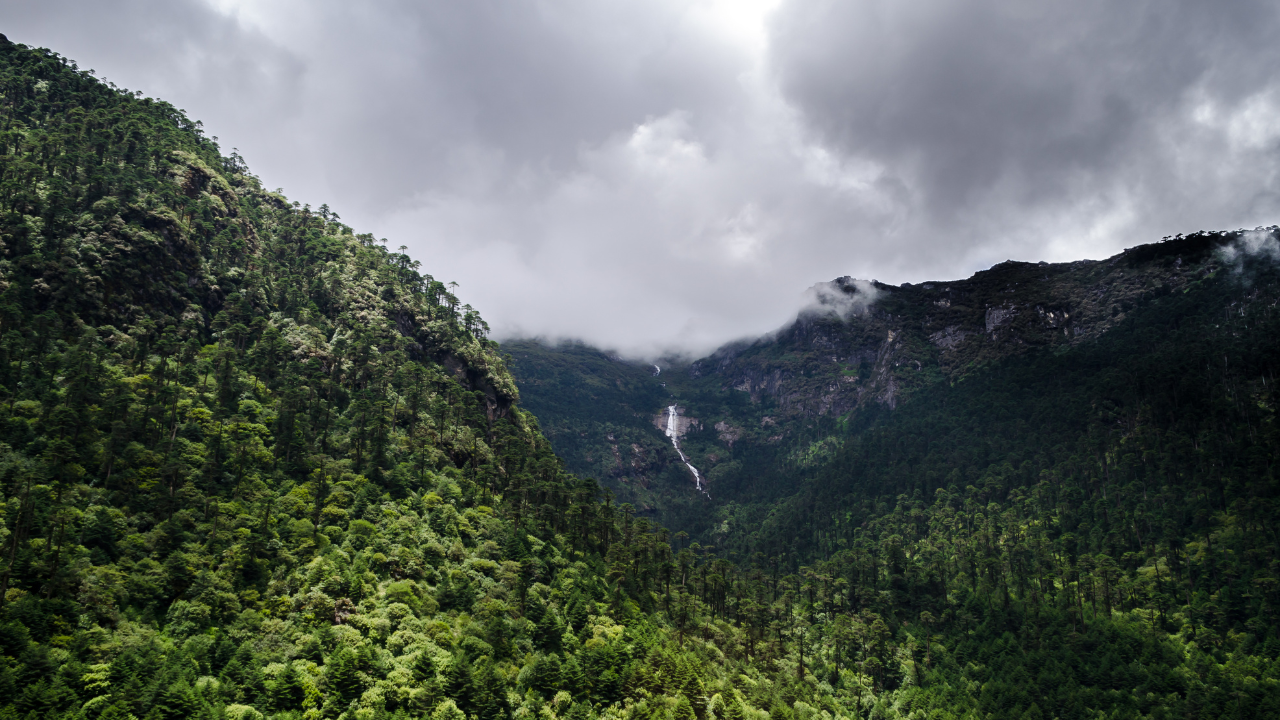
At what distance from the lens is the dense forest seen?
212 feet

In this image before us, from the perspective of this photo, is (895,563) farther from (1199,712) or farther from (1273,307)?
(1273,307)

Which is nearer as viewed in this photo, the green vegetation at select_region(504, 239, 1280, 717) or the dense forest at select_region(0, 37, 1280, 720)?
the dense forest at select_region(0, 37, 1280, 720)

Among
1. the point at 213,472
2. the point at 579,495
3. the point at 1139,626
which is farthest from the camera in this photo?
the point at 579,495

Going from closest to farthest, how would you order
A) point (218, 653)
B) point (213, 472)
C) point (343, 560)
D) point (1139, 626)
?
point (218, 653) → point (343, 560) → point (213, 472) → point (1139, 626)

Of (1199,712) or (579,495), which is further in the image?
(579,495)

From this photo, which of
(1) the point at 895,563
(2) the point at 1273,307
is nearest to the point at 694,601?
(1) the point at 895,563

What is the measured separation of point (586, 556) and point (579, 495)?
49.8 ft

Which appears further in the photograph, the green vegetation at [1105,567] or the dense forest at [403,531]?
the green vegetation at [1105,567]

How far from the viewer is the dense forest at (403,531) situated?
6462 cm

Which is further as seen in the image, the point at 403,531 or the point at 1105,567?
the point at 1105,567

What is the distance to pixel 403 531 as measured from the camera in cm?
9219

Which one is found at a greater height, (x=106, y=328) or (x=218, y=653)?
(x=106, y=328)

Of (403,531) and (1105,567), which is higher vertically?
(403,531)

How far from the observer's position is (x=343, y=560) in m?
80.6
